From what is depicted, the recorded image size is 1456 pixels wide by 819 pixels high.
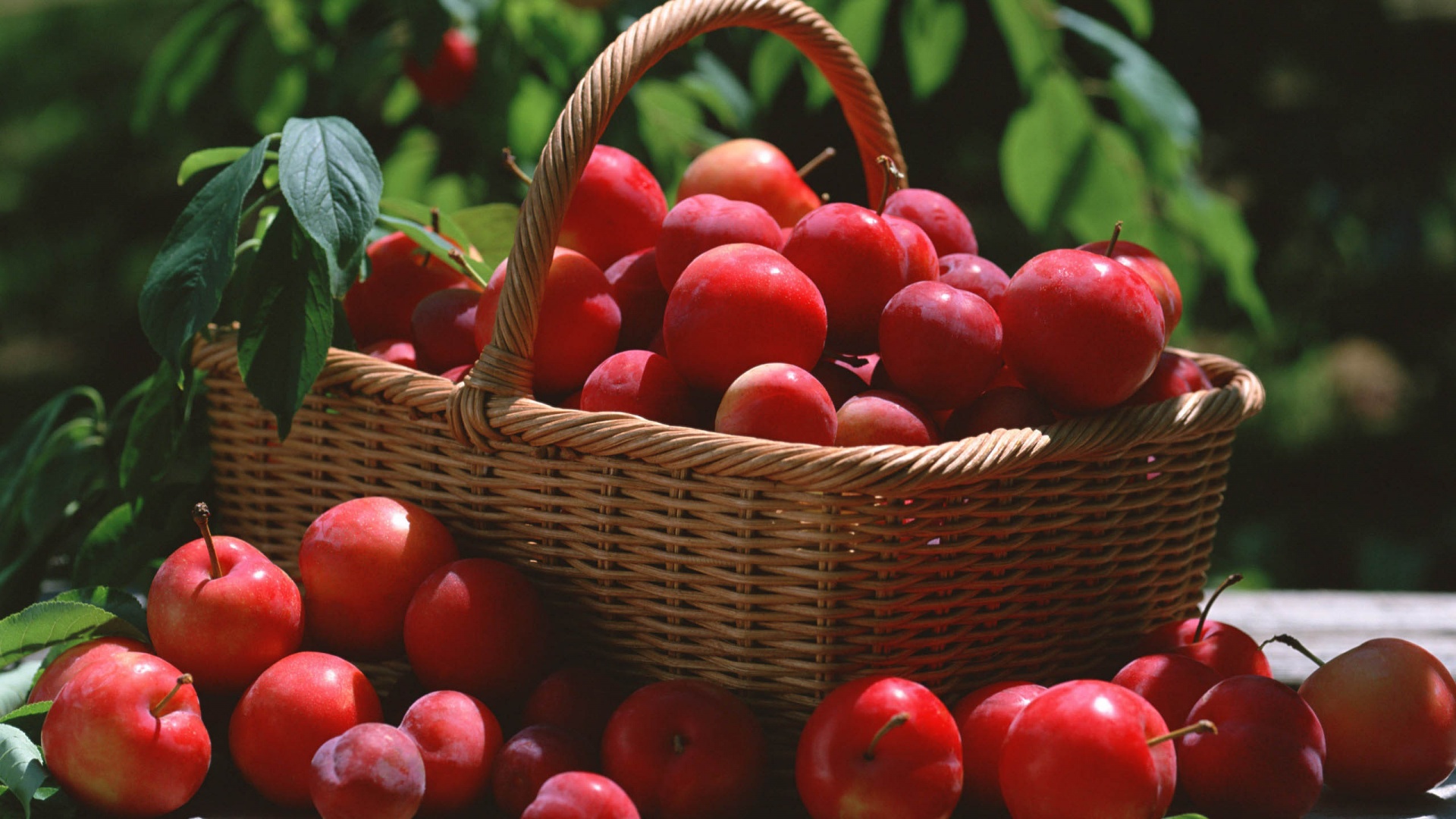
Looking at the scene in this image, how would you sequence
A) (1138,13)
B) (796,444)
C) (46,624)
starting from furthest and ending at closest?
1. (1138,13)
2. (46,624)
3. (796,444)

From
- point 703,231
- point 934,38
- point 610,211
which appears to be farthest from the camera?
point 934,38

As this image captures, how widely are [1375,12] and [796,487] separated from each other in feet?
7.98

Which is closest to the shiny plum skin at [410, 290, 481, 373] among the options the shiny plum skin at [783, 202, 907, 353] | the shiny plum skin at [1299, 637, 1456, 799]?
the shiny plum skin at [783, 202, 907, 353]

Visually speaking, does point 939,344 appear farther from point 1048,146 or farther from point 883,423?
point 1048,146

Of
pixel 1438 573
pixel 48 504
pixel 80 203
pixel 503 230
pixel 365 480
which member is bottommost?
pixel 1438 573

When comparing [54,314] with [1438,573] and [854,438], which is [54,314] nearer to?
[854,438]

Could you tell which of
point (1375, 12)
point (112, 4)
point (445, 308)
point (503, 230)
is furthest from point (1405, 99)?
point (112, 4)

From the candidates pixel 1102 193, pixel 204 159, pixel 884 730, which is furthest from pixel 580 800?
pixel 1102 193

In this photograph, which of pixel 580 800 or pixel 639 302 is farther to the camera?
pixel 639 302

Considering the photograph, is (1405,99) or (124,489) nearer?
(124,489)

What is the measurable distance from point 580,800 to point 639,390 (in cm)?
35

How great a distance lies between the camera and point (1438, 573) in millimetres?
Answer: 2887

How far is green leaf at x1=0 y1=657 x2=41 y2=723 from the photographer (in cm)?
101

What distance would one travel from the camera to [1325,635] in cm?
145
